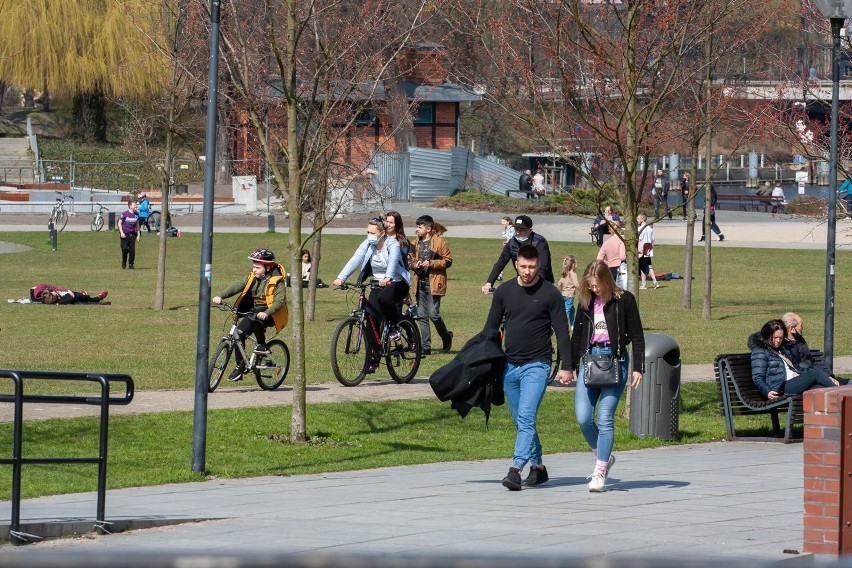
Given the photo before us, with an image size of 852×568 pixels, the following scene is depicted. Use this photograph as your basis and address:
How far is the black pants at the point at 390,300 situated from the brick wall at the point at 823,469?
8.80 m

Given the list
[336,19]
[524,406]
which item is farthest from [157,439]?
[336,19]

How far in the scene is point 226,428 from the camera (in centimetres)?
1258

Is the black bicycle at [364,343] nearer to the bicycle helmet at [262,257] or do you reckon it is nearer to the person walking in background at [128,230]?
the bicycle helmet at [262,257]

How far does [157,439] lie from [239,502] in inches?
115

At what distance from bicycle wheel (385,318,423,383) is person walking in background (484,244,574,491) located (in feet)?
19.3

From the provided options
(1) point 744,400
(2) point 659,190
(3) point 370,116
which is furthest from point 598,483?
(2) point 659,190

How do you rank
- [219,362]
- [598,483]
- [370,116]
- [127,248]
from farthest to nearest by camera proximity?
[127,248]
[370,116]
[219,362]
[598,483]

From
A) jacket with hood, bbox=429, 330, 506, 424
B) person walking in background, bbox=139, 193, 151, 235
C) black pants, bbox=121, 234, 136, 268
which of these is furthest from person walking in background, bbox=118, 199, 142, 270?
jacket with hood, bbox=429, 330, 506, 424

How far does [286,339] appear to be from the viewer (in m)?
21.2

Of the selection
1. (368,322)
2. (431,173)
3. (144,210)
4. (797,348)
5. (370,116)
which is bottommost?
(797,348)

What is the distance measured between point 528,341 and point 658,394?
378 cm

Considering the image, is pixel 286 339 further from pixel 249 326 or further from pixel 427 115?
pixel 427 115

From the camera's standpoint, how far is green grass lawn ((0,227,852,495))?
11609 mm

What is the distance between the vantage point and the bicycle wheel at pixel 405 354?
15.8 m
